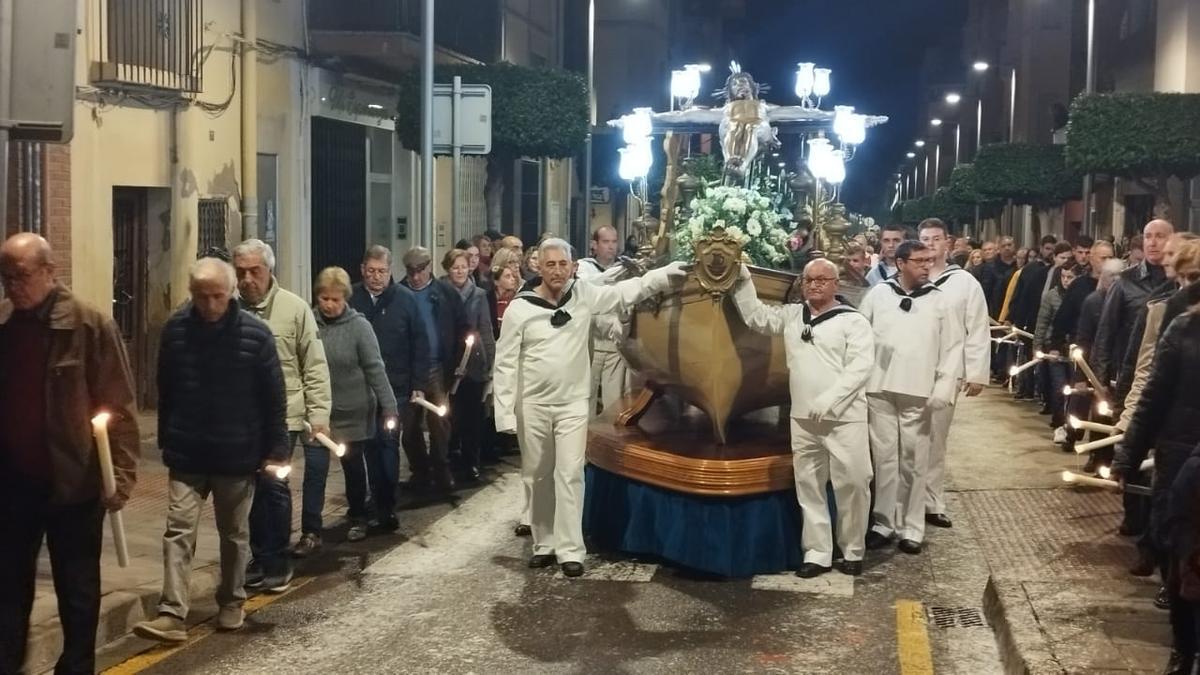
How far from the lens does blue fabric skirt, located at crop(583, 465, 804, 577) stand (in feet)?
Result: 27.8

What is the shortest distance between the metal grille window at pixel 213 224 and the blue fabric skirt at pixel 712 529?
7.87 metres

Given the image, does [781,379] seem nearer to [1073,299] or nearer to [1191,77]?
[1073,299]

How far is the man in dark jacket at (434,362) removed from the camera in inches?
421

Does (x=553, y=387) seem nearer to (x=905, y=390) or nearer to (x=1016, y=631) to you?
(x=905, y=390)

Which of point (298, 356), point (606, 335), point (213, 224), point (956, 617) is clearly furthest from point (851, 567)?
point (213, 224)

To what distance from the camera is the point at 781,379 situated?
914 cm

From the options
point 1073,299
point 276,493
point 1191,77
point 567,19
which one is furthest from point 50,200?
point 567,19

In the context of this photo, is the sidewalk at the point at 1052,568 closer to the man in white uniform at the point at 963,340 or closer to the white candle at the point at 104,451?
the man in white uniform at the point at 963,340

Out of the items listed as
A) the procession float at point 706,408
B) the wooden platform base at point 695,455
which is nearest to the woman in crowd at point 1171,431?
the wooden platform base at point 695,455

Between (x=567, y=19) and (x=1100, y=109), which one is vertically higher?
(x=567, y=19)

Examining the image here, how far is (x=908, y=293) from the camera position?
948 centimetres

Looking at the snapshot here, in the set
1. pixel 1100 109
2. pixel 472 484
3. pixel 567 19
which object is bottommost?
pixel 472 484

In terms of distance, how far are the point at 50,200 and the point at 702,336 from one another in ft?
20.7

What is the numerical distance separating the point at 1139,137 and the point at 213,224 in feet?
50.6
